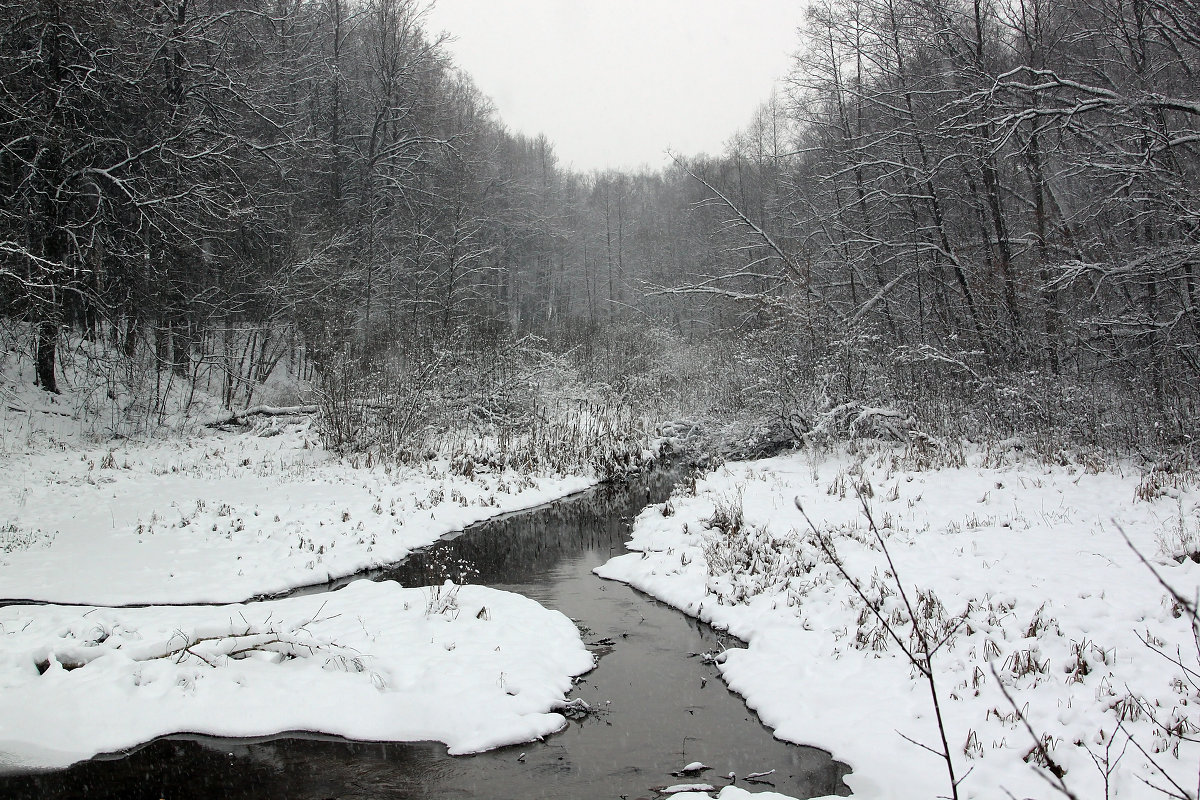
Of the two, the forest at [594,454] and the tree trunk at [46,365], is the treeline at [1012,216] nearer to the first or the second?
the forest at [594,454]

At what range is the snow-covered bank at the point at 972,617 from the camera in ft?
15.6

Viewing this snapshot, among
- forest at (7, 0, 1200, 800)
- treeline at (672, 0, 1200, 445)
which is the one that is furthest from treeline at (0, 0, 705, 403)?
treeline at (672, 0, 1200, 445)

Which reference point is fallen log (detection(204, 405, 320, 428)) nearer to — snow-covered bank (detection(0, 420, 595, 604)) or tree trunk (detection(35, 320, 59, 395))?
snow-covered bank (detection(0, 420, 595, 604))

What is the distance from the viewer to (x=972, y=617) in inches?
255

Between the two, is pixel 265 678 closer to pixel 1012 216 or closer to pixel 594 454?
pixel 594 454

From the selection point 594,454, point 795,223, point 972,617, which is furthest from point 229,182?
point 972,617

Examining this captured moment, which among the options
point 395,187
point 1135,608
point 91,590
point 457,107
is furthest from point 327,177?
point 1135,608

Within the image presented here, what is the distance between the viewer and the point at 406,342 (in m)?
17.9

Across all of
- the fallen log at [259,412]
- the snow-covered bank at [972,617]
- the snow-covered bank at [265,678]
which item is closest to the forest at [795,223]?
the fallen log at [259,412]

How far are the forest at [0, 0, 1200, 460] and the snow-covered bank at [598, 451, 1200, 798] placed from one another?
11.8ft

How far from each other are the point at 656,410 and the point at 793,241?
702 centimetres

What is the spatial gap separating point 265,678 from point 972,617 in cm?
639

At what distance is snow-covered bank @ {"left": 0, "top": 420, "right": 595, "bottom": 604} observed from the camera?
881 cm

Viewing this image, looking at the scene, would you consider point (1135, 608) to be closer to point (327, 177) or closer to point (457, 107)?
point (327, 177)
